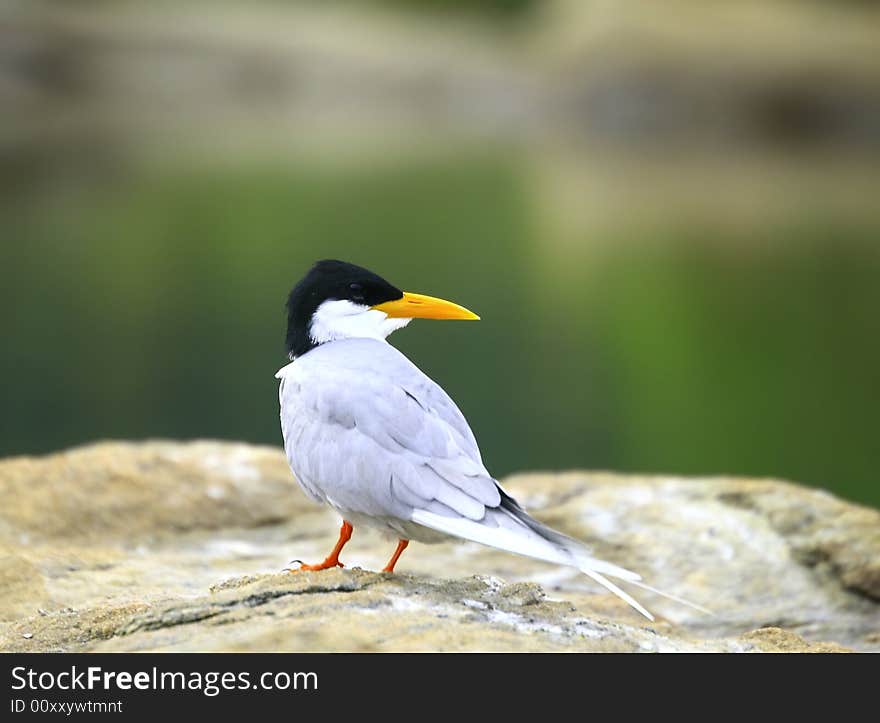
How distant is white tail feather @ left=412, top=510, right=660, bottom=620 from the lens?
3.89m

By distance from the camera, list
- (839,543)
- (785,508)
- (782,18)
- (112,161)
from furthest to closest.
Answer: (782,18) → (112,161) → (785,508) → (839,543)

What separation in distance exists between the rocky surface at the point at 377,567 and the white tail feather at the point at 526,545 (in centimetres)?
20

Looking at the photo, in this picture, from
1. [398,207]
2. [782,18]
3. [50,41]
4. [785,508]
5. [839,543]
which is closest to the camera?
[839,543]

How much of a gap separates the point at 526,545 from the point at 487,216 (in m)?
21.4

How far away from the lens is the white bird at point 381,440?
407 centimetres

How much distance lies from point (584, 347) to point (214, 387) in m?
4.49

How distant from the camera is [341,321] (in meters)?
4.99

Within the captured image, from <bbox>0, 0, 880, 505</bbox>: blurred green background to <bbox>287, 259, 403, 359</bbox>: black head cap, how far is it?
6987 mm

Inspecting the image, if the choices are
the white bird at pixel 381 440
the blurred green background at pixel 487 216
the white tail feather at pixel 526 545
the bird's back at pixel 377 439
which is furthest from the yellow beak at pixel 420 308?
the blurred green background at pixel 487 216

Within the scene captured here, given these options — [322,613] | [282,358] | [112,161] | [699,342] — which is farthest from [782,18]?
[322,613]

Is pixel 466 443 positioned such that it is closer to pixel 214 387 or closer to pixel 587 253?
pixel 214 387

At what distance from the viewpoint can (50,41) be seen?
45719 mm

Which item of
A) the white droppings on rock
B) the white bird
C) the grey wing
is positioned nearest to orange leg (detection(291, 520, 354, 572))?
the white bird
